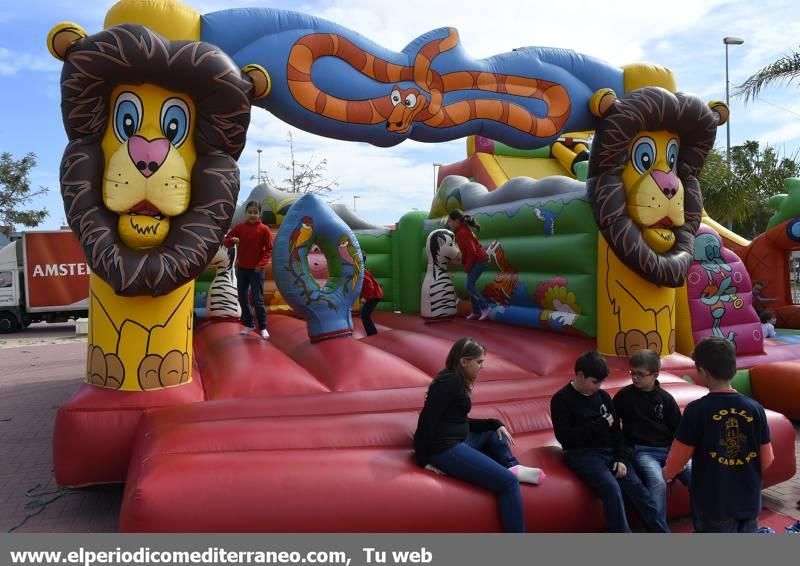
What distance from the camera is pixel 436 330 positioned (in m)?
5.64

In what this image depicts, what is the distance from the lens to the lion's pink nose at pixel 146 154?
3.45 metres

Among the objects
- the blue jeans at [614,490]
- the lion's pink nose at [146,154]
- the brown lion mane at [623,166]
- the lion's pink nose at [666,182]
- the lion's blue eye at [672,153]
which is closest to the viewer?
the blue jeans at [614,490]

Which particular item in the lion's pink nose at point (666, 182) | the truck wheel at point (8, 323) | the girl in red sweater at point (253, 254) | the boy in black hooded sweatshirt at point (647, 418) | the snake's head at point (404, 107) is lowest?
the truck wheel at point (8, 323)

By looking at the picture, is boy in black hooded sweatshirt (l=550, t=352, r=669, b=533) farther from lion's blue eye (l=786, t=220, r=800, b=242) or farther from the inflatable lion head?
lion's blue eye (l=786, t=220, r=800, b=242)

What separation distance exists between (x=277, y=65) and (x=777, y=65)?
28.1 ft

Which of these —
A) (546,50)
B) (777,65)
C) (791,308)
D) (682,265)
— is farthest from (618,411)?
(777,65)

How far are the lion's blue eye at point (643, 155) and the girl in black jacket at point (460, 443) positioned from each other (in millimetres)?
2586

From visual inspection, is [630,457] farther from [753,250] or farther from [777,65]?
[777,65]

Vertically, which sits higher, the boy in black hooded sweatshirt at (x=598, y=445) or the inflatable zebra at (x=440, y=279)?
the inflatable zebra at (x=440, y=279)

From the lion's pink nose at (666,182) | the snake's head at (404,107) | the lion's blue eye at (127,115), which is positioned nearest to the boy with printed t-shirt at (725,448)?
the snake's head at (404,107)

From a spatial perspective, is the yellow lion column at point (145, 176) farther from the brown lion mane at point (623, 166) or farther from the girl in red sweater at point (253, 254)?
the brown lion mane at point (623, 166)

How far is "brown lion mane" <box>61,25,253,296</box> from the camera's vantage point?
3336mm

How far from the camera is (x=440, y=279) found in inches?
248
